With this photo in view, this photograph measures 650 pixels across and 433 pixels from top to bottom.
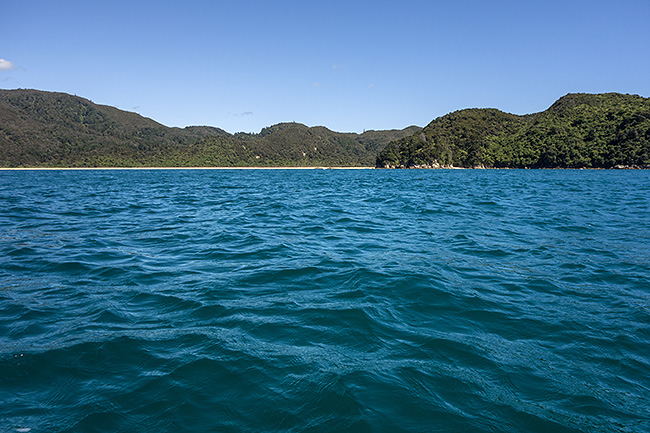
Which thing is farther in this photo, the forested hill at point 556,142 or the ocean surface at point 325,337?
the forested hill at point 556,142

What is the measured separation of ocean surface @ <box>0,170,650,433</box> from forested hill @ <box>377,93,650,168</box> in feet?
421

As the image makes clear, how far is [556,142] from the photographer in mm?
122188

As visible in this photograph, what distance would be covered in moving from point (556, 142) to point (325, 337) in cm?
14717

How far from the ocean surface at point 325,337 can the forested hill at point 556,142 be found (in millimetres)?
128355

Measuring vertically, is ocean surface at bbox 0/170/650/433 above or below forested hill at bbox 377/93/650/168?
below

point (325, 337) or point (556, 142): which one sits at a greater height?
point (556, 142)

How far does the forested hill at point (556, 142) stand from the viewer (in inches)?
4165

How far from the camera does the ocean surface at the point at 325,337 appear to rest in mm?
3211

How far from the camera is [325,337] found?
15.3ft

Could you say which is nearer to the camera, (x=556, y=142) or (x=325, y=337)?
(x=325, y=337)

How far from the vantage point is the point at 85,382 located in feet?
11.9

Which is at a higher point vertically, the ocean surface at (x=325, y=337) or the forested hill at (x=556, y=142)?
the forested hill at (x=556, y=142)

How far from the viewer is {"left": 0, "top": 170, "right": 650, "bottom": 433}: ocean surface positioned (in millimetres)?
3211

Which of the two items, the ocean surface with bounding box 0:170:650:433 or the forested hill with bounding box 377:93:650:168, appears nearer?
the ocean surface with bounding box 0:170:650:433
